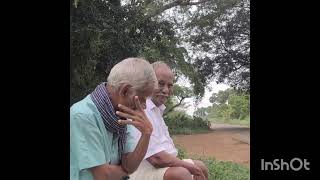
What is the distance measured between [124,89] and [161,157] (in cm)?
42

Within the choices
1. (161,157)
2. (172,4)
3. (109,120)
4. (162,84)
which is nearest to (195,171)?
(161,157)

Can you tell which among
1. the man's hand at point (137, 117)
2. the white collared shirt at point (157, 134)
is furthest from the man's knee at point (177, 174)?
the man's hand at point (137, 117)

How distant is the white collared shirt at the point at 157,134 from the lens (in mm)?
1642

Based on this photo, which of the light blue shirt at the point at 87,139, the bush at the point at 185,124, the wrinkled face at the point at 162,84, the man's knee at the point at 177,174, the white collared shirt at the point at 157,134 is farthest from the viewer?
the bush at the point at 185,124

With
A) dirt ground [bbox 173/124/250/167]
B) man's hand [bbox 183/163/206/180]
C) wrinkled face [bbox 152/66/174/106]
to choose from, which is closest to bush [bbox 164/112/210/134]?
dirt ground [bbox 173/124/250/167]

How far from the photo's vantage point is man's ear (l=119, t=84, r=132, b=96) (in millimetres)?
1332

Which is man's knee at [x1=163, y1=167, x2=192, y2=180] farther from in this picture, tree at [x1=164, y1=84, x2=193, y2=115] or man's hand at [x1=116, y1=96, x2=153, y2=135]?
tree at [x1=164, y1=84, x2=193, y2=115]

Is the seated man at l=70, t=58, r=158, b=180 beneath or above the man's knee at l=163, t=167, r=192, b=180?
above

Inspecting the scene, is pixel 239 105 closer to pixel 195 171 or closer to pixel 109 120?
pixel 195 171

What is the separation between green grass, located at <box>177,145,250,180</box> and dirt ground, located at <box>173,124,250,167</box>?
1.3 inches

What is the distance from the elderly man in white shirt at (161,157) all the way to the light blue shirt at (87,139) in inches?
9.4

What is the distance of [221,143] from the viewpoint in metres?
2.53

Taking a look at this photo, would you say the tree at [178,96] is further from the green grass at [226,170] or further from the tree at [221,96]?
the green grass at [226,170]

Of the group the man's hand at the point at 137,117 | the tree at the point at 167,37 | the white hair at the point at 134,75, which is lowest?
the man's hand at the point at 137,117
